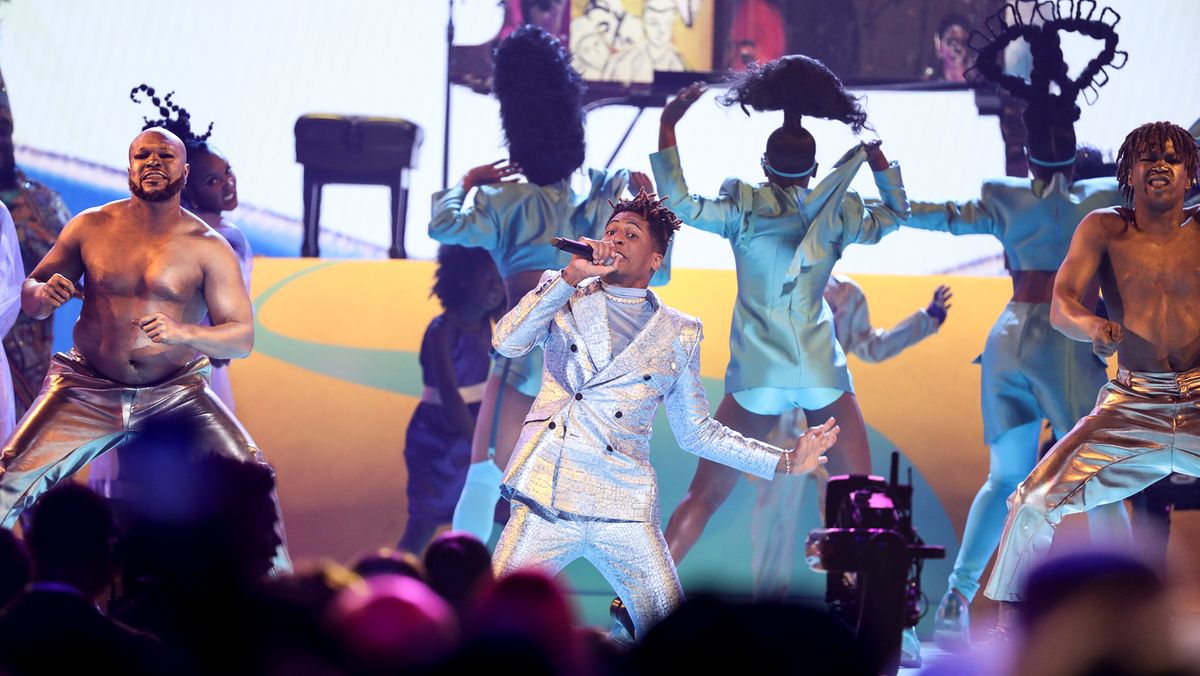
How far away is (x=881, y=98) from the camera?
7.93 m

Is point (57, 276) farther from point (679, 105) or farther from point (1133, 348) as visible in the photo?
point (1133, 348)

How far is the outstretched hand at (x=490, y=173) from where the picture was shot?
21.9 feet

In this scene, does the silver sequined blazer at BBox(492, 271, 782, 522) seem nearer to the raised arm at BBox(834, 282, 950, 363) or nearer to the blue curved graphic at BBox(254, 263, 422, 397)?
the raised arm at BBox(834, 282, 950, 363)

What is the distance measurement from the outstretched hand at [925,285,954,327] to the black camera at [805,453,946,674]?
284cm

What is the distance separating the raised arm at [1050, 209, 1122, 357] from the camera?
4930mm

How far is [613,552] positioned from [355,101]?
4012 millimetres

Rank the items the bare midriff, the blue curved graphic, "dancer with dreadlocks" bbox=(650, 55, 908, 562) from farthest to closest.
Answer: the blue curved graphic, the bare midriff, "dancer with dreadlocks" bbox=(650, 55, 908, 562)

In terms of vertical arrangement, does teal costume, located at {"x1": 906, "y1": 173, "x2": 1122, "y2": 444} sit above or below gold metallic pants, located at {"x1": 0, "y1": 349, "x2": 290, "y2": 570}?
above

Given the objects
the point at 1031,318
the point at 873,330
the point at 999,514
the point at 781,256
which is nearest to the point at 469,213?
the point at 781,256

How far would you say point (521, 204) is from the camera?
6.67 m

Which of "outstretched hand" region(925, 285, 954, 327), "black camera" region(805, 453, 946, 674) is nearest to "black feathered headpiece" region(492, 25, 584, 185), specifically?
"outstretched hand" region(925, 285, 954, 327)

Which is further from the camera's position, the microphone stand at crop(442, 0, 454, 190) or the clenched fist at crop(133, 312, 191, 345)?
the microphone stand at crop(442, 0, 454, 190)

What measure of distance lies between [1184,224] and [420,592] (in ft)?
13.6

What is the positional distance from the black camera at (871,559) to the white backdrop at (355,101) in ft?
10.7
